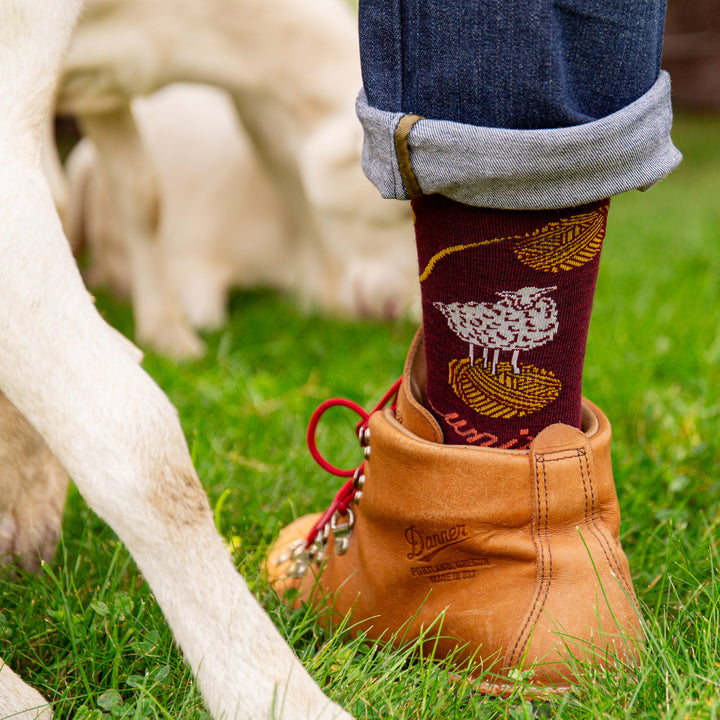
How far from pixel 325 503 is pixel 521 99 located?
31.2 inches

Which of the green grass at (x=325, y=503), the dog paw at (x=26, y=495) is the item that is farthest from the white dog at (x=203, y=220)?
the dog paw at (x=26, y=495)

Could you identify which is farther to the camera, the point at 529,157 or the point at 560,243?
the point at 560,243

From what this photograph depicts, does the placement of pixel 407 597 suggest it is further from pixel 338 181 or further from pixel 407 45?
pixel 338 181

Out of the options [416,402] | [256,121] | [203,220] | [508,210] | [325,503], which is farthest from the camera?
[203,220]

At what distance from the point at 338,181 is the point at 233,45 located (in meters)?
0.50

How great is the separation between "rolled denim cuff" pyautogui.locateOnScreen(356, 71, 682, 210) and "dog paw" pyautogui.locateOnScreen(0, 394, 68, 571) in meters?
0.59

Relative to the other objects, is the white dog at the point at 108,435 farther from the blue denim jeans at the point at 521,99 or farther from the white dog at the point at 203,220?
the white dog at the point at 203,220

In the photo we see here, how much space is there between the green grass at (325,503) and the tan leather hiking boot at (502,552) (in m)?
0.04

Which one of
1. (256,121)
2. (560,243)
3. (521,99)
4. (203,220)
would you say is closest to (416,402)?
(560,243)

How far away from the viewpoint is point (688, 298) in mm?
2744

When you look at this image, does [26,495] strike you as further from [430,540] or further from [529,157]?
[529,157]

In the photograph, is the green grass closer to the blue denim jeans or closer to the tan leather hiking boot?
the tan leather hiking boot

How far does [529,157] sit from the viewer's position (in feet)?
2.82

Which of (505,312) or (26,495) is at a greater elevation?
(505,312)
